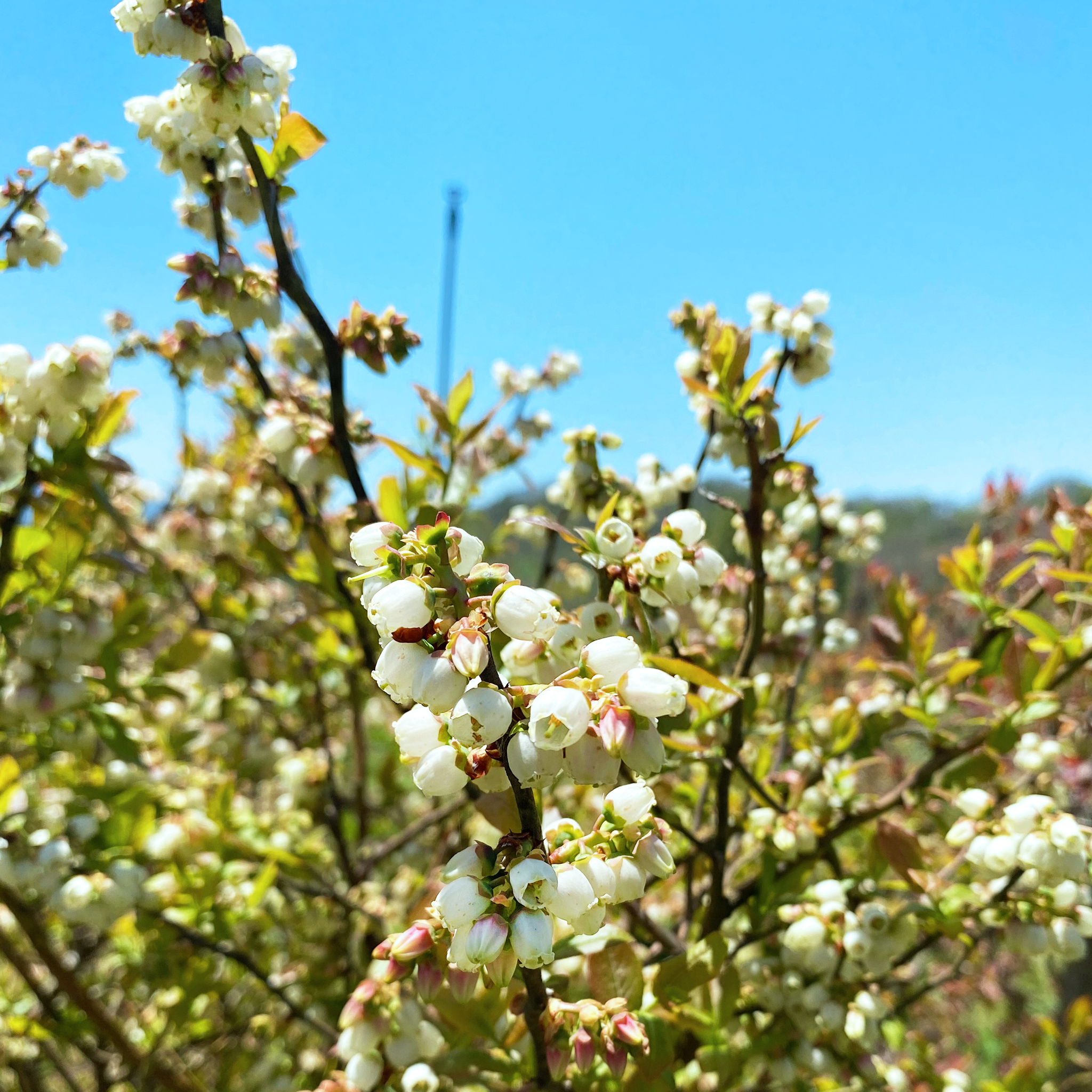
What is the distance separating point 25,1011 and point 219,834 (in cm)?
112

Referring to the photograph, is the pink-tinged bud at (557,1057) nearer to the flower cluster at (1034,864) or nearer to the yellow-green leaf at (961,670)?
the flower cluster at (1034,864)

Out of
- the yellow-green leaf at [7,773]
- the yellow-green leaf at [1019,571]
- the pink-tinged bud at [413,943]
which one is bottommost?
the pink-tinged bud at [413,943]

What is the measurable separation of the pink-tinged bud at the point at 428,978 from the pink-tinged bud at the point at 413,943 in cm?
3

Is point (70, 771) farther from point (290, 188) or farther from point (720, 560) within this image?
point (720, 560)

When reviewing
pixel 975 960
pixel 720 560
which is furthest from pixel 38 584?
pixel 975 960

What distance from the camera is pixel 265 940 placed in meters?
3.11

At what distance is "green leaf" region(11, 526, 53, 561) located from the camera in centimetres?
187

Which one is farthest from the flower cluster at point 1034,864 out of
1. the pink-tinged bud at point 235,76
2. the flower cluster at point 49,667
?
the flower cluster at point 49,667

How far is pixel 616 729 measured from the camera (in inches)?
36.0

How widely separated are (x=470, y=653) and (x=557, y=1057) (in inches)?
25.6

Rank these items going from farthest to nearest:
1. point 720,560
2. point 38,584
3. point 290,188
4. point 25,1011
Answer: point 25,1011 < point 38,584 < point 290,188 < point 720,560

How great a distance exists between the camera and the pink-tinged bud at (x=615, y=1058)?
3.27 feet

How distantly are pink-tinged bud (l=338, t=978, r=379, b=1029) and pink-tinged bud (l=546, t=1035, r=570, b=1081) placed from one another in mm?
398

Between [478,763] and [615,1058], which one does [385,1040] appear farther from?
[478,763]
